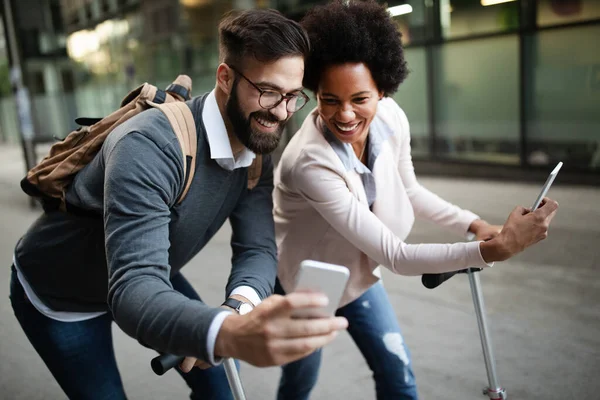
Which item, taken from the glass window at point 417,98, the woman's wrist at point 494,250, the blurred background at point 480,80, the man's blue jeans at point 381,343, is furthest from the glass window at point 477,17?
the woman's wrist at point 494,250

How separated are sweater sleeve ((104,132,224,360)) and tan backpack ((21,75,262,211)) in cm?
7

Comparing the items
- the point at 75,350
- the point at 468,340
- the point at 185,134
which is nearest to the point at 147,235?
the point at 185,134

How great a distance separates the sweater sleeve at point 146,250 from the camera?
46.8 inches

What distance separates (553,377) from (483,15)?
20.1 ft

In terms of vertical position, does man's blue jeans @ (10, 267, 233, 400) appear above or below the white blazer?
below

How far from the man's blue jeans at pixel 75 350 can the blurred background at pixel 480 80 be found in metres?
6.74

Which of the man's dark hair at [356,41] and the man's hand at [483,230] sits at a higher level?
the man's dark hair at [356,41]

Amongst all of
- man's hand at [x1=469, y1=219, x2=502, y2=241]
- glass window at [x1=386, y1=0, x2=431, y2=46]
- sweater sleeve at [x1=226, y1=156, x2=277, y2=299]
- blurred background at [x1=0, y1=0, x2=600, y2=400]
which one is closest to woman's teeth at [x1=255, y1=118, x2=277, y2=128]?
sweater sleeve at [x1=226, y1=156, x2=277, y2=299]

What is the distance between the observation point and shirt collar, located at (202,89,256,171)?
1.66 meters

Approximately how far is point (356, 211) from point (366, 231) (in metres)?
0.08

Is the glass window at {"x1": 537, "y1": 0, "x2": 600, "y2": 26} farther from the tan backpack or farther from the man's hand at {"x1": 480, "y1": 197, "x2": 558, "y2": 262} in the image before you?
the tan backpack

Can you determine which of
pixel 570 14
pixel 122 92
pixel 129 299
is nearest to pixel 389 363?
pixel 129 299

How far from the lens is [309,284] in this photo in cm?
99

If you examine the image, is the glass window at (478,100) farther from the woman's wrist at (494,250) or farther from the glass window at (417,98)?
the woman's wrist at (494,250)
